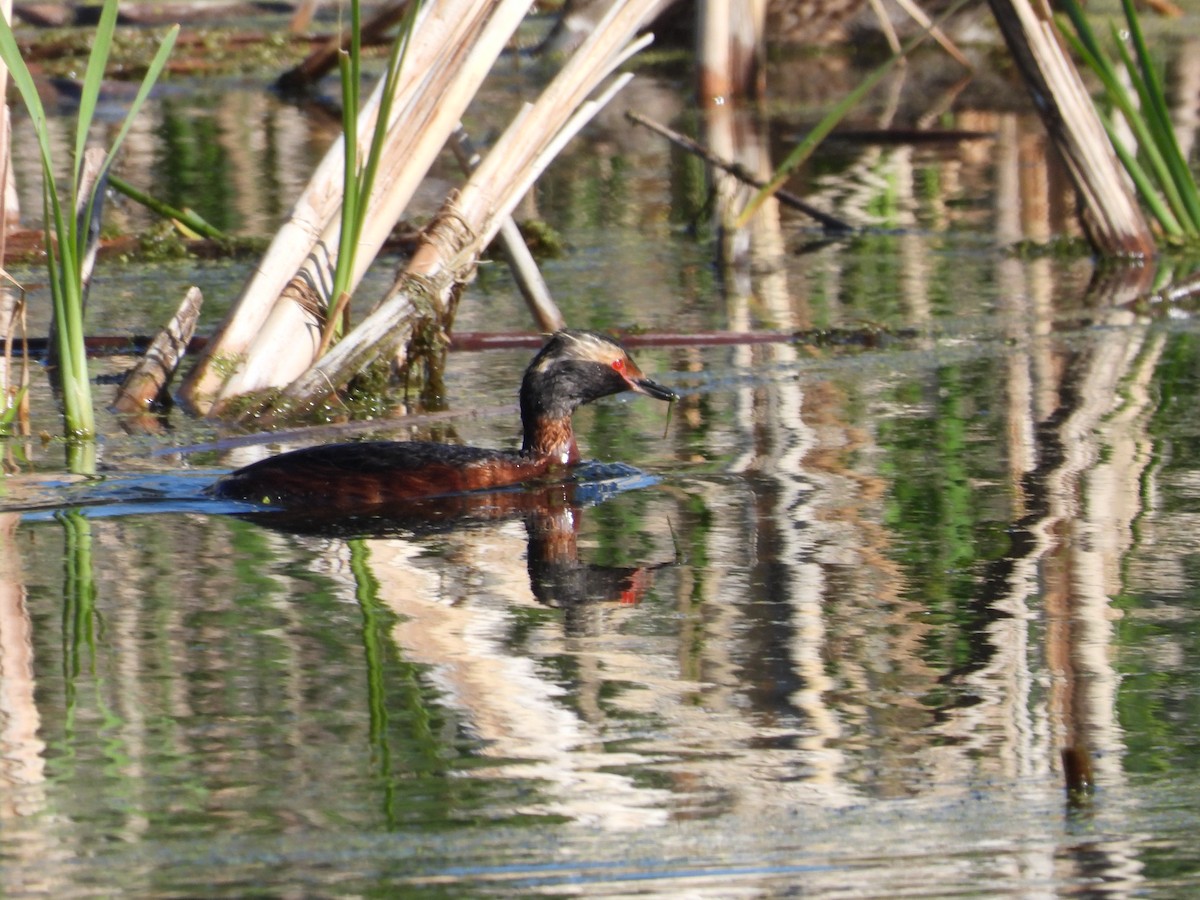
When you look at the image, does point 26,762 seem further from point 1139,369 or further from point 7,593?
point 1139,369

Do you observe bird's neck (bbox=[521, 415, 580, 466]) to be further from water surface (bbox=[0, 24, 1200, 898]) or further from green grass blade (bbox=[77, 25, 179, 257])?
green grass blade (bbox=[77, 25, 179, 257])

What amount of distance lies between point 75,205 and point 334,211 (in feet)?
3.77

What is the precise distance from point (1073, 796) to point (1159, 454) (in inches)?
121

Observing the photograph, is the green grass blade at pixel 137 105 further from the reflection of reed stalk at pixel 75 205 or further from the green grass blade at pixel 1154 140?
the green grass blade at pixel 1154 140

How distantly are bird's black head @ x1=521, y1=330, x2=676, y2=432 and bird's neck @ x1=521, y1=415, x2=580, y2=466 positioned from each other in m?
0.02

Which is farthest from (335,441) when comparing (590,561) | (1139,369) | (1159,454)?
(1139,369)

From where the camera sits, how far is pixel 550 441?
6.45 meters

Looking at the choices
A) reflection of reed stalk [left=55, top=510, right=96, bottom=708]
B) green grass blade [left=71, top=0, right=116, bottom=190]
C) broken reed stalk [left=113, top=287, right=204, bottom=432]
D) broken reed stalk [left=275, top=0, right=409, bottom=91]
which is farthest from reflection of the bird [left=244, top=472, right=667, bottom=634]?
broken reed stalk [left=275, top=0, right=409, bottom=91]

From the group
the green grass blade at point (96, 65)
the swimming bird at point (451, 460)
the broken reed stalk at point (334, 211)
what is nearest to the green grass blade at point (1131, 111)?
the broken reed stalk at point (334, 211)

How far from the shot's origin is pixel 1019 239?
11.3m

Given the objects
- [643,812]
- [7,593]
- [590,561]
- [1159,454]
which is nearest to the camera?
[643,812]

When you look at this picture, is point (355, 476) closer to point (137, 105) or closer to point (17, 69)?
point (137, 105)

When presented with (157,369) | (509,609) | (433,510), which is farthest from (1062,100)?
(509,609)

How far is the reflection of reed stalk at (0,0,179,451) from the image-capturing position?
19.3 feet
